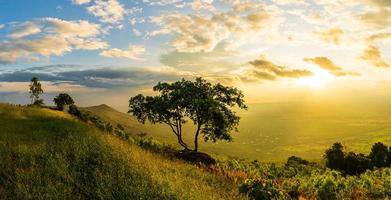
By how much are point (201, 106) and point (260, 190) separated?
3339cm

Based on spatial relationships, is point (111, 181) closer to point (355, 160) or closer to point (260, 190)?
point (260, 190)

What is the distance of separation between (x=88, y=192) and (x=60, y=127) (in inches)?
1176

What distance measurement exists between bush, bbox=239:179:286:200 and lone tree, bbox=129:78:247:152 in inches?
1235

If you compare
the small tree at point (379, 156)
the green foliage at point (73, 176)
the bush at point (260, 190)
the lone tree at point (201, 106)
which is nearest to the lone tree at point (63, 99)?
the lone tree at point (201, 106)

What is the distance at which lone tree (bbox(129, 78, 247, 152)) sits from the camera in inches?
1988

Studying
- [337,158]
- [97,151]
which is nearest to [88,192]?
[97,151]

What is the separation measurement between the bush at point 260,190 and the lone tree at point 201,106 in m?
31.4

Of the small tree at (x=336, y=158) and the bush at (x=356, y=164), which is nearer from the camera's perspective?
the bush at (x=356, y=164)

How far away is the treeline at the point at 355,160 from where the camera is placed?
86.9m

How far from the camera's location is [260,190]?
17.0m

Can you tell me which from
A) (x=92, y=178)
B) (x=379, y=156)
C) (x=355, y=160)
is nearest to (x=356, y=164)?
(x=355, y=160)

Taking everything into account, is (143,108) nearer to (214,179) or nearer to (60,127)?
(60,127)

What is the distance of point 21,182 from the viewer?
52.7 feet

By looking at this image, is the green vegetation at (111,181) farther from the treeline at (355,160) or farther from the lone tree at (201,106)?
the treeline at (355,160)
